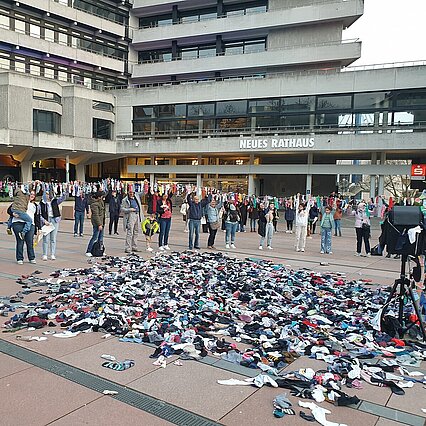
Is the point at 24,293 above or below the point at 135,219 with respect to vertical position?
below

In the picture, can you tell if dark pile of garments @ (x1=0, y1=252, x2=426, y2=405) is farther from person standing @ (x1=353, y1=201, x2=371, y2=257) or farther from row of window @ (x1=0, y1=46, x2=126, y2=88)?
row of window @ (x1=0, y1=46, x2=126, y2=88)

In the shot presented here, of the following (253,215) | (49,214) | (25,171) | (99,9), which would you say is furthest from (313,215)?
(99,9)

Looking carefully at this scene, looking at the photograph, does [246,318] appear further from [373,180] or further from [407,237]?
[373,180]

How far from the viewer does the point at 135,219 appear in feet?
40.8

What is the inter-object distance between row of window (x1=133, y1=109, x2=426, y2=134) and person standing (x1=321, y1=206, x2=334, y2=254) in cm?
2668

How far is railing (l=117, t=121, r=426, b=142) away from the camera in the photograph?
36.2 metres

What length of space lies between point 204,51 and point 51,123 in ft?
66.2

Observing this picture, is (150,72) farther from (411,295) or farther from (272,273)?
(411,295)

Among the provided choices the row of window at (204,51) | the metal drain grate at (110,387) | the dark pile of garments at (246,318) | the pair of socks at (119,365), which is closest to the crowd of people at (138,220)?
the dark pile of garments at (246,318)

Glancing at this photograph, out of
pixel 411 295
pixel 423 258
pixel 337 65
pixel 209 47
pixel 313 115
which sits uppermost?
pixel 209 47

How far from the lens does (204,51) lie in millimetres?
48656

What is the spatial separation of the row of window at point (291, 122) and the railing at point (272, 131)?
20 cm

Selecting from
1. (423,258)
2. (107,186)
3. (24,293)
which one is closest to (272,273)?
(423,258)

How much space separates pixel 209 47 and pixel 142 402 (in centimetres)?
4957
